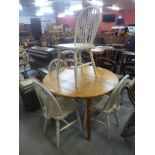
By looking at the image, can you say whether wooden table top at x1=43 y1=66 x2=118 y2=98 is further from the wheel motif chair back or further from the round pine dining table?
the wheel motif chair back

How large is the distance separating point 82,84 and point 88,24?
2.30ft

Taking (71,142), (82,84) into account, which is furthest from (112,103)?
(71,142)

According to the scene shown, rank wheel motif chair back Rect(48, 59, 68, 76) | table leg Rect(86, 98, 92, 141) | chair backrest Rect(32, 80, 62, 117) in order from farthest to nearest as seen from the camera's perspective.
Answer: wheel motif chair back Rect(48, 59, 68, 76), table leg Rect(86, 98, 92, 141), chair backrest Rect(32, 80, 62, 117)

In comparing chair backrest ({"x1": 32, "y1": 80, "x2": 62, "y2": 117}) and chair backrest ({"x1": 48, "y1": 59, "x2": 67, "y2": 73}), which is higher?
chair backrest ({"x1": 48, "y1": 59, "x2": 67, "y2": 73})

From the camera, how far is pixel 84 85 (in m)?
1.78

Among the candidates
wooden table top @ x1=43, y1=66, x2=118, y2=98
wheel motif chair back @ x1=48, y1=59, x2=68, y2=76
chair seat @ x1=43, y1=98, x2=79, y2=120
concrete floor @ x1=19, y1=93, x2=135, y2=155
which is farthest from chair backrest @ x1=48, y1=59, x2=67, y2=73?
concrete floor @ x1=19, y1=93, x2=135, y2=155

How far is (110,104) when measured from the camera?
1.79 meters

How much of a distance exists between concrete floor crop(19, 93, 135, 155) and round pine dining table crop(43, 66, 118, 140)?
0.15 m

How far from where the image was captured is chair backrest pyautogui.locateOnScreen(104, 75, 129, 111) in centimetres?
162
